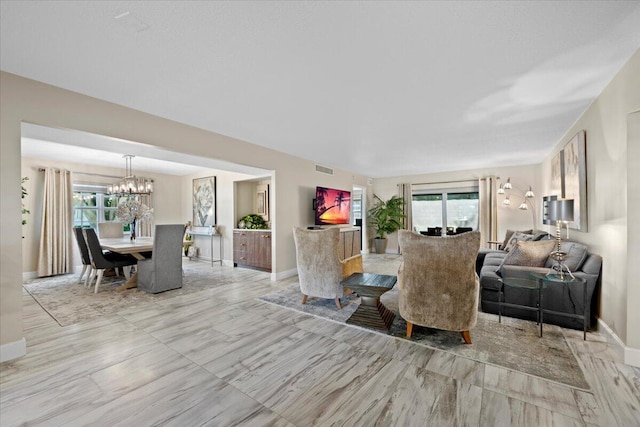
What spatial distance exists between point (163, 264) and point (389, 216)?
5924mm

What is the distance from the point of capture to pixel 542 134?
4.09m

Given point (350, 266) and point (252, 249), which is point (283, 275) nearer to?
point (252, 249)

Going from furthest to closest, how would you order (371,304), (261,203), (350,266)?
(261,203), (350,266), (371,304)

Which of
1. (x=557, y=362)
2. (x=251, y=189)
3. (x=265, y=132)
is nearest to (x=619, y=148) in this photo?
(x=557, y=362)

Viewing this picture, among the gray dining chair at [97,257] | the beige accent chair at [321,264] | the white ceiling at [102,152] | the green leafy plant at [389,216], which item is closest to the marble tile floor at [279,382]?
the beige accent chair at [321,264]

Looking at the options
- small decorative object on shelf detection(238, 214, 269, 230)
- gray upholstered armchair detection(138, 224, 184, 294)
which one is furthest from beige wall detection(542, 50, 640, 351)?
small decorative object on shelf detection(238, 214, 269, 230)

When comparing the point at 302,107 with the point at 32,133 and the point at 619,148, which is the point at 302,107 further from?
the point at 619,148

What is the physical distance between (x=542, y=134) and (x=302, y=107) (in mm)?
3803

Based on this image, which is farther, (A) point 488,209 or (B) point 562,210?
(A) point 488,209

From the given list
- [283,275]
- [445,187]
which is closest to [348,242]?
[283,275]

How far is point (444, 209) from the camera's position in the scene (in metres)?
7.64

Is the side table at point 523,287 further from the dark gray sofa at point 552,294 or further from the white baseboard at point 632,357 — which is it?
the white baseboard at point 632,357

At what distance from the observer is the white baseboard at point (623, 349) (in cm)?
210

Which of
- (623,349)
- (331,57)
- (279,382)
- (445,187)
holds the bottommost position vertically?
(279,382)
